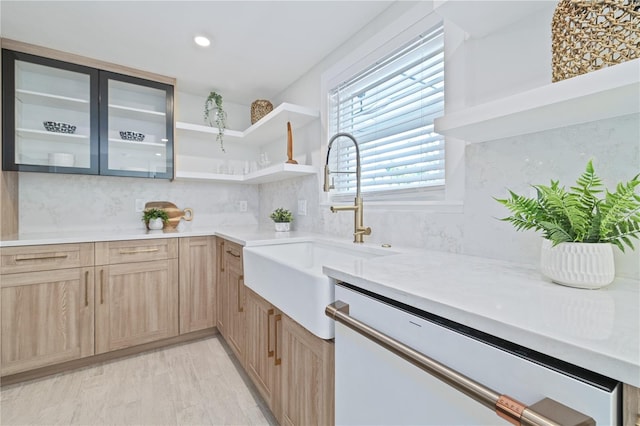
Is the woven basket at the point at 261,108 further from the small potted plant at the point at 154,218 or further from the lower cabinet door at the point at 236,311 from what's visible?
the lower cabinet door at the point at 236,311

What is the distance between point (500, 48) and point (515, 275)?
2.89 feet

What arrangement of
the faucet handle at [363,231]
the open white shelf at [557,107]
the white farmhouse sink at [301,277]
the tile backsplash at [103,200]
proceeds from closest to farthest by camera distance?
the open white shelf at [557,107]
the white farmhouse sink at [301,277]
the faucet handle at [363,231]
the tile backsplash at [103,200]

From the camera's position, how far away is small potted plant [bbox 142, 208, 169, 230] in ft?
8.27

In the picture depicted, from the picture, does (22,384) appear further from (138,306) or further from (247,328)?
(247,328)

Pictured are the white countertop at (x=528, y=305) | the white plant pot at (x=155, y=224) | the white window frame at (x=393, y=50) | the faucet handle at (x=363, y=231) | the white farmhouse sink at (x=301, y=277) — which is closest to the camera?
the white countertop at (x=528, y=305)

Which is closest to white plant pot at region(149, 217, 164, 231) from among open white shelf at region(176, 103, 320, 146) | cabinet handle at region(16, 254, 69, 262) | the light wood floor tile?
cabinet handle at region(16, 254, 69, 262)

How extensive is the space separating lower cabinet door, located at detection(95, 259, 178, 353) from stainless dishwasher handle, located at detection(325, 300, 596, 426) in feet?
6.73

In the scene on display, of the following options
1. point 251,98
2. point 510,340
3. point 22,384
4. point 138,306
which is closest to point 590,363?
point 510,340

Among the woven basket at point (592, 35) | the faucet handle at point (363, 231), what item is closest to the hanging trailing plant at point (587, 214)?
the woven basket at point (592, 35)

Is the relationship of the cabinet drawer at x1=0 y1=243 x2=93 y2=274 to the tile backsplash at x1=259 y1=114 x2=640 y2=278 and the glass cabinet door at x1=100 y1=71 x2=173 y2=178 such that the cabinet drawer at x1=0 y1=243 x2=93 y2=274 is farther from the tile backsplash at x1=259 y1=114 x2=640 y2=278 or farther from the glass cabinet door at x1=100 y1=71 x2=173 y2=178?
the tile backsplash at x1=259 y1=114 x2=640 y2=278

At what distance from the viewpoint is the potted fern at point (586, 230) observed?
67cm

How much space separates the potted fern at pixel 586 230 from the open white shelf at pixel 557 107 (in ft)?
0.59

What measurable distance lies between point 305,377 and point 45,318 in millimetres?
1912

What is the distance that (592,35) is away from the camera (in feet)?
2.39
